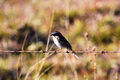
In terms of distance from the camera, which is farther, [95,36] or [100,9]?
[100,9]

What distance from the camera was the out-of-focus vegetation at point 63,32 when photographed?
6227 millimetres

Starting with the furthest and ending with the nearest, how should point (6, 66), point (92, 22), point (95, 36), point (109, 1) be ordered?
point (109, 1) → point (92, 22) → point (95, 36) → point (6, 66)

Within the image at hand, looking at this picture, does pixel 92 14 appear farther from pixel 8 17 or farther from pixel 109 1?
pixel 8 17

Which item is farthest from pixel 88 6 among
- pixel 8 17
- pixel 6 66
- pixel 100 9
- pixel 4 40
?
pixel 6 66

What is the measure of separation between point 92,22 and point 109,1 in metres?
1.68

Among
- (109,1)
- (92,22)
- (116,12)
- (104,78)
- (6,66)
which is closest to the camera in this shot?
(104,78)

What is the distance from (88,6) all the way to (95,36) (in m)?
2.11

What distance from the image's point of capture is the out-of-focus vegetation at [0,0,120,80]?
6.23 metres

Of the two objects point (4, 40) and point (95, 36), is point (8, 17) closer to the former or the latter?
point (4, 40)

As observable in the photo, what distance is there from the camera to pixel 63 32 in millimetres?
7457

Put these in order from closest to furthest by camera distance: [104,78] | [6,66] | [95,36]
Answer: [104,78] → [6,66] → [95,36]

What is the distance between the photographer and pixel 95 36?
7.39 meters

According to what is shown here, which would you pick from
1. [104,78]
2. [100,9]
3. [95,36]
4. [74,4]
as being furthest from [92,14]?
[104,78]

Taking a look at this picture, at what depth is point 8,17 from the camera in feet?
28.6
